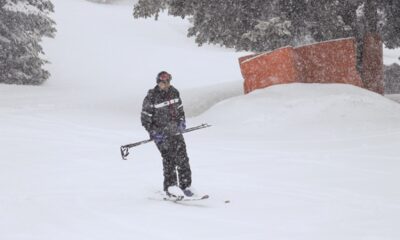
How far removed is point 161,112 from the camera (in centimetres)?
808

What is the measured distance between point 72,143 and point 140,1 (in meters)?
5.86

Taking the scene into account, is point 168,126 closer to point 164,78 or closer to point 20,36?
point 164,78

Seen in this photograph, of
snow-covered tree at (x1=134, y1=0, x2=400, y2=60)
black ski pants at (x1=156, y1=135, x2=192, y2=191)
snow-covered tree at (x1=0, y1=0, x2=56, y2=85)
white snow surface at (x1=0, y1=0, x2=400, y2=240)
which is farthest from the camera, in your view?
snow-covered tree at (x1=0, y1=0, x2=56, y2=85)

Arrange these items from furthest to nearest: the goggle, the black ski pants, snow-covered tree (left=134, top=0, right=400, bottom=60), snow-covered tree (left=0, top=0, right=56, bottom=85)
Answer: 1. snow-covered tree (left=0, top=0, right=56, bottom=85)
2. snow-covered tree (left=134, top=0, right=400, bottom=60)
3. the black ski pants
4. the goggle

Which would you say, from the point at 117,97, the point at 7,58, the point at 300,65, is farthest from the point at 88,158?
the point at 7,58

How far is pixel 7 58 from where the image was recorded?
24.1m

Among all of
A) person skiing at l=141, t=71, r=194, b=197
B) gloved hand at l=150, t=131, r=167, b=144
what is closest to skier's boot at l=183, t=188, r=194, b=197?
person skiing at l=141, t=71, r=194, b=197

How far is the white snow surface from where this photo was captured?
6898mm

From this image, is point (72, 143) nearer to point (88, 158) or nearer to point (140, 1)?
point (88, 158)

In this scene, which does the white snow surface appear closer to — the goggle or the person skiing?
the person skiing

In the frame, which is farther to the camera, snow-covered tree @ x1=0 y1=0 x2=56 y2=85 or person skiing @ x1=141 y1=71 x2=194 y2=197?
snow-covered tree @ x1=0 y1=0 x2=56 y2=85

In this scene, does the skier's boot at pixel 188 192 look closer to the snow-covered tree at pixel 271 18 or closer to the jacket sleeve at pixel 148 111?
the jacket sleeve at pixel 148 111

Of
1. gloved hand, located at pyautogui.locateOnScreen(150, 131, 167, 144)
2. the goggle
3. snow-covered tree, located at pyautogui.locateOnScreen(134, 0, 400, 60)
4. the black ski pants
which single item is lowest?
the black ski pants

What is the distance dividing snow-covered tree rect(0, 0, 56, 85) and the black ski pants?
16855 mm
